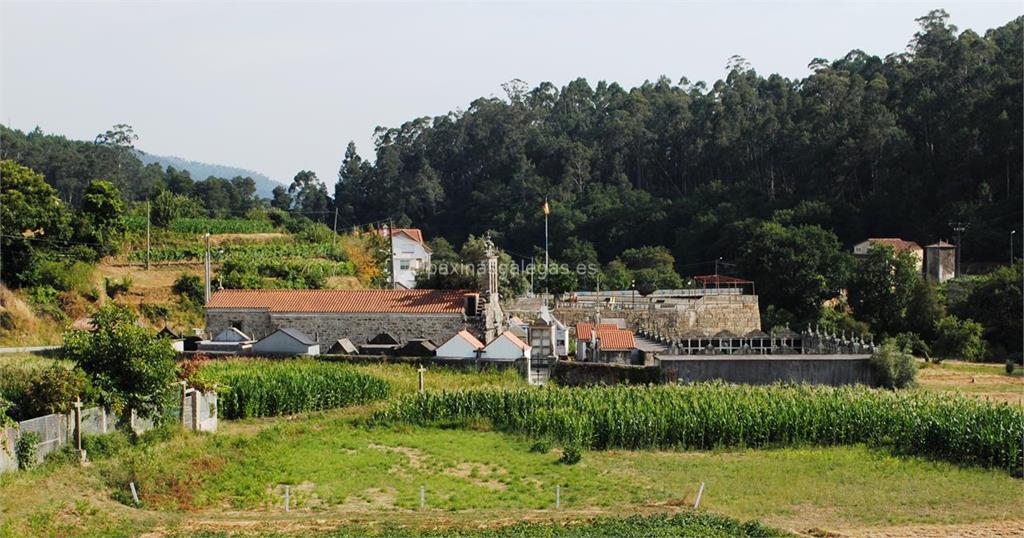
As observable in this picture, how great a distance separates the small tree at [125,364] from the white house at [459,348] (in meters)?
14.0

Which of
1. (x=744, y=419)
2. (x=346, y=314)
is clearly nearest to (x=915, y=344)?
(x=744, y=419)

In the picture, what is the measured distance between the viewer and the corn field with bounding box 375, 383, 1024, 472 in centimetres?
2652

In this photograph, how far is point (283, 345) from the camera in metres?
40.2

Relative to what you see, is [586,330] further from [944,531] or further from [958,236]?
[958,236]

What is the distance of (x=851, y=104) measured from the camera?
276ft

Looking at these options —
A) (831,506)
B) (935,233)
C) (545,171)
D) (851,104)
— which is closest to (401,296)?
(831,506)

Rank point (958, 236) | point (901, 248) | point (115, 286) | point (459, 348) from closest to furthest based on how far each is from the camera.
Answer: point (459, 348)
point (115, 286)
point (901, 248)
point (958, 236)

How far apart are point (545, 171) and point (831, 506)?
270 feet

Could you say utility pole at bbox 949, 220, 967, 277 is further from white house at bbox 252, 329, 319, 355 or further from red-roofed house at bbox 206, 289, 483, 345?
white house at bbox 252, 329, 319, 355

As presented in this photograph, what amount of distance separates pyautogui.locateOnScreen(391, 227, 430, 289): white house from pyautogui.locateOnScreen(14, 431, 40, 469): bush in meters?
44.5

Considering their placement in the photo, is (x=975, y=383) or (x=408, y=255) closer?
(x=975, y=383)

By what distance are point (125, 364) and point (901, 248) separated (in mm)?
47086

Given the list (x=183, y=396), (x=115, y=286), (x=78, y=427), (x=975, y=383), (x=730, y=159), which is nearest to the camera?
(x=78, y=427)

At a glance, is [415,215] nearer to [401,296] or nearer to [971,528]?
[401,296]
